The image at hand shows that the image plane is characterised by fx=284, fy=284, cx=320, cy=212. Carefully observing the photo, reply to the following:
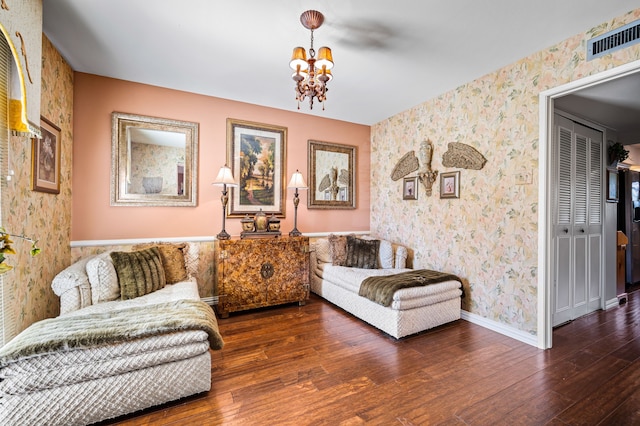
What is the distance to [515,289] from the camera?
2.71 metres

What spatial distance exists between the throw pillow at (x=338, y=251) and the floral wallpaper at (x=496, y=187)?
950mm

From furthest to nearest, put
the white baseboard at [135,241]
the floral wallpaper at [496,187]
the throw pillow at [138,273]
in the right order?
the white baseboard at [135,241], the floral wallpaper at [496,187], the throw pillow at [138,273]

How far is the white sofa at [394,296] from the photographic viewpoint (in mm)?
2666

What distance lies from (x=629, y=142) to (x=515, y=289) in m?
3.09

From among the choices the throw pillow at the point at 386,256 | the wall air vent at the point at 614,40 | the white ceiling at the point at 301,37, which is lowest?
the throw pillow at the point at 386,256

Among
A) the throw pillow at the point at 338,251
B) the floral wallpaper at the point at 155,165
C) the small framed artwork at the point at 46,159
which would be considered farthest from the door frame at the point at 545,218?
the small framed artwork at the point at 46,159

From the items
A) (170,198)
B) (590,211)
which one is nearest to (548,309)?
(590,211)

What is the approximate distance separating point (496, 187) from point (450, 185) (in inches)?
21.1

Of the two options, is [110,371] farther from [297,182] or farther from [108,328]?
[297,182]

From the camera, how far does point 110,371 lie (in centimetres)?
161

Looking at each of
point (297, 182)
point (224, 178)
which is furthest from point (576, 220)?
point (224, 178)

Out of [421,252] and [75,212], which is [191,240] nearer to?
[75,212]

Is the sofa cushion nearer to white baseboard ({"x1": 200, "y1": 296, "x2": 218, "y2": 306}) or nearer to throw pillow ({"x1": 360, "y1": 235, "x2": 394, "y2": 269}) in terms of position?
throw pillow ({"x1": 360, "y1": 235, "x2": 394, "y2": 269})

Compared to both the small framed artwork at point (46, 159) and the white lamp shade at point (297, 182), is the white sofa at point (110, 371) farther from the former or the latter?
the white lamp shade at point (297, 182)
